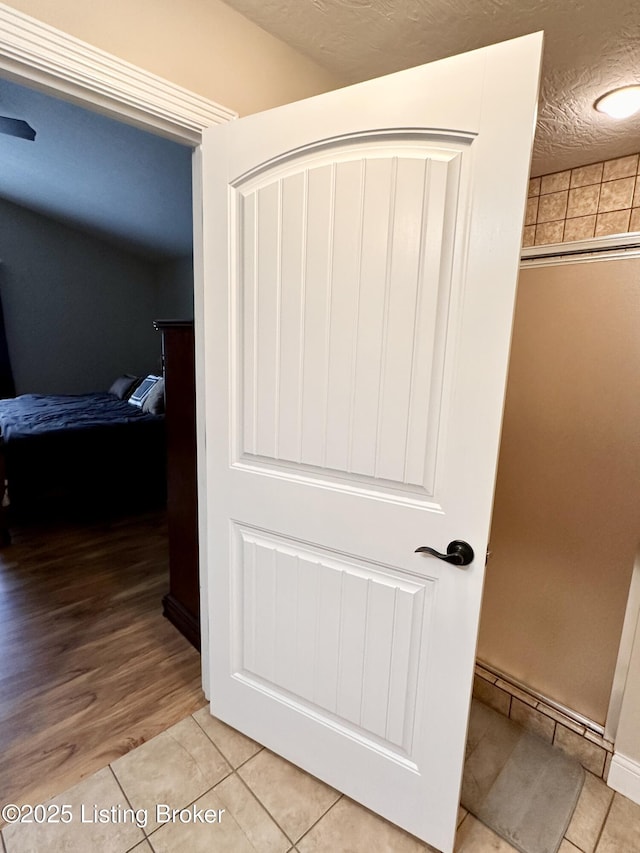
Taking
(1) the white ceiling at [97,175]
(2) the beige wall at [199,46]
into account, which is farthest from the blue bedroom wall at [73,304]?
(2) the beige wall at [199,46]

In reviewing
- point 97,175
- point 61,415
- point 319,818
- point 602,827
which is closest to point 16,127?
point 97,175

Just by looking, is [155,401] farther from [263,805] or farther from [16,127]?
[263,805]

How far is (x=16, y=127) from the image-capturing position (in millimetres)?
2936

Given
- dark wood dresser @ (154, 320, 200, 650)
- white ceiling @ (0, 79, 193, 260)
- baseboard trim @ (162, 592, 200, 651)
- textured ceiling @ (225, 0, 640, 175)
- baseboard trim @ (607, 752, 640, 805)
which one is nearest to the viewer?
textured ceiling @ (225, 0, 640, 175)

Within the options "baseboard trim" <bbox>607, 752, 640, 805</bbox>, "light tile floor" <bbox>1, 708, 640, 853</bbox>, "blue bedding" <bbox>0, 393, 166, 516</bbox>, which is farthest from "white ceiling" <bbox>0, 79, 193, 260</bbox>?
"baseboard trim" <bbox>607, 752, 640, 805</bbox>

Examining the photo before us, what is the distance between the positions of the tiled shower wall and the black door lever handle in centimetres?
120

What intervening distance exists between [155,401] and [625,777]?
13.5 feet

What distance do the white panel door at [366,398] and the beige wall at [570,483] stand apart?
2.19 feet

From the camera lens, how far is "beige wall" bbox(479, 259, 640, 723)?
1389 mm

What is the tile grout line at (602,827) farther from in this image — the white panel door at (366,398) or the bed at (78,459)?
the bed at (78,459)

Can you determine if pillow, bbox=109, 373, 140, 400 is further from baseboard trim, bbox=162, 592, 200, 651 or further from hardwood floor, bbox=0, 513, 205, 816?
baseboard trim, bbox=162, 592, 200, 651

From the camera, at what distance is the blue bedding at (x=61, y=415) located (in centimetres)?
334

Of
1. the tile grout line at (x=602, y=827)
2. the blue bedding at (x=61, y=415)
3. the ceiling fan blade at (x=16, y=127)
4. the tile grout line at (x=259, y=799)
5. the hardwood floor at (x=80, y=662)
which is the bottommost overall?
the hardwood floor at (x=80, y=662)

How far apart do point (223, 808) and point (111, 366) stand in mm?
6021
